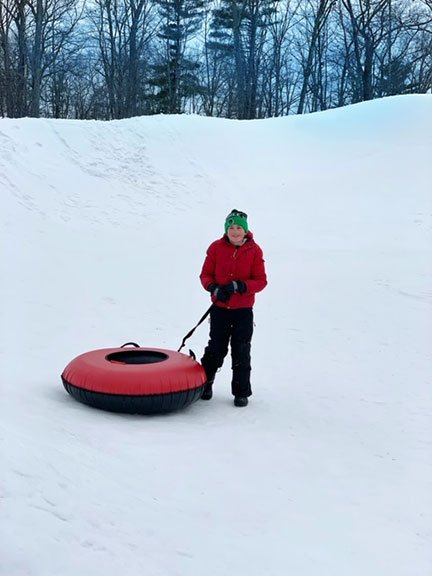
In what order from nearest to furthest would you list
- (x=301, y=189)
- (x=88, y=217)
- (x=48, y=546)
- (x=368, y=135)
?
(x=48, y=546)
(x=88, y=217)
(x=301, y=189)
(x=368, y=135)

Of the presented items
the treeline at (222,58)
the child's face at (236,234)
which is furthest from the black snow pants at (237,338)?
the treeline at (222,58)

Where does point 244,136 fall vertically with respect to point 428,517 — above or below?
above

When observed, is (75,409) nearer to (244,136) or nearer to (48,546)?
(48,546)

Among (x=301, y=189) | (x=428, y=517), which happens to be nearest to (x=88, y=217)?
(x=301, y=189)

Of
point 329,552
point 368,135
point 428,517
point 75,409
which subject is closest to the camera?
point 329,552

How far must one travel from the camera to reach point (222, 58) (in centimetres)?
3269

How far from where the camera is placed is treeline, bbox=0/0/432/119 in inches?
1131

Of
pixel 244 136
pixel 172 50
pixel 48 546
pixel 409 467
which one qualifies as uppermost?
pixel 172 50

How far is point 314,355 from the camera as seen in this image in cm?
586

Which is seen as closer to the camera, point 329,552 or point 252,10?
point 329,552

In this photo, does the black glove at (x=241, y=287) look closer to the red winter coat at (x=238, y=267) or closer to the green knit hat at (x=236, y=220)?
the red winter coat at (x=238, y=267)

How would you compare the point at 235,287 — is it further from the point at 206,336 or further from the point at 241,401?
the point at 206,336

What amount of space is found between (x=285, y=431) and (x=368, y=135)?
468 inches

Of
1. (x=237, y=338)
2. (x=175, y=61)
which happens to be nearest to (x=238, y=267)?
(x=237, y=338)
